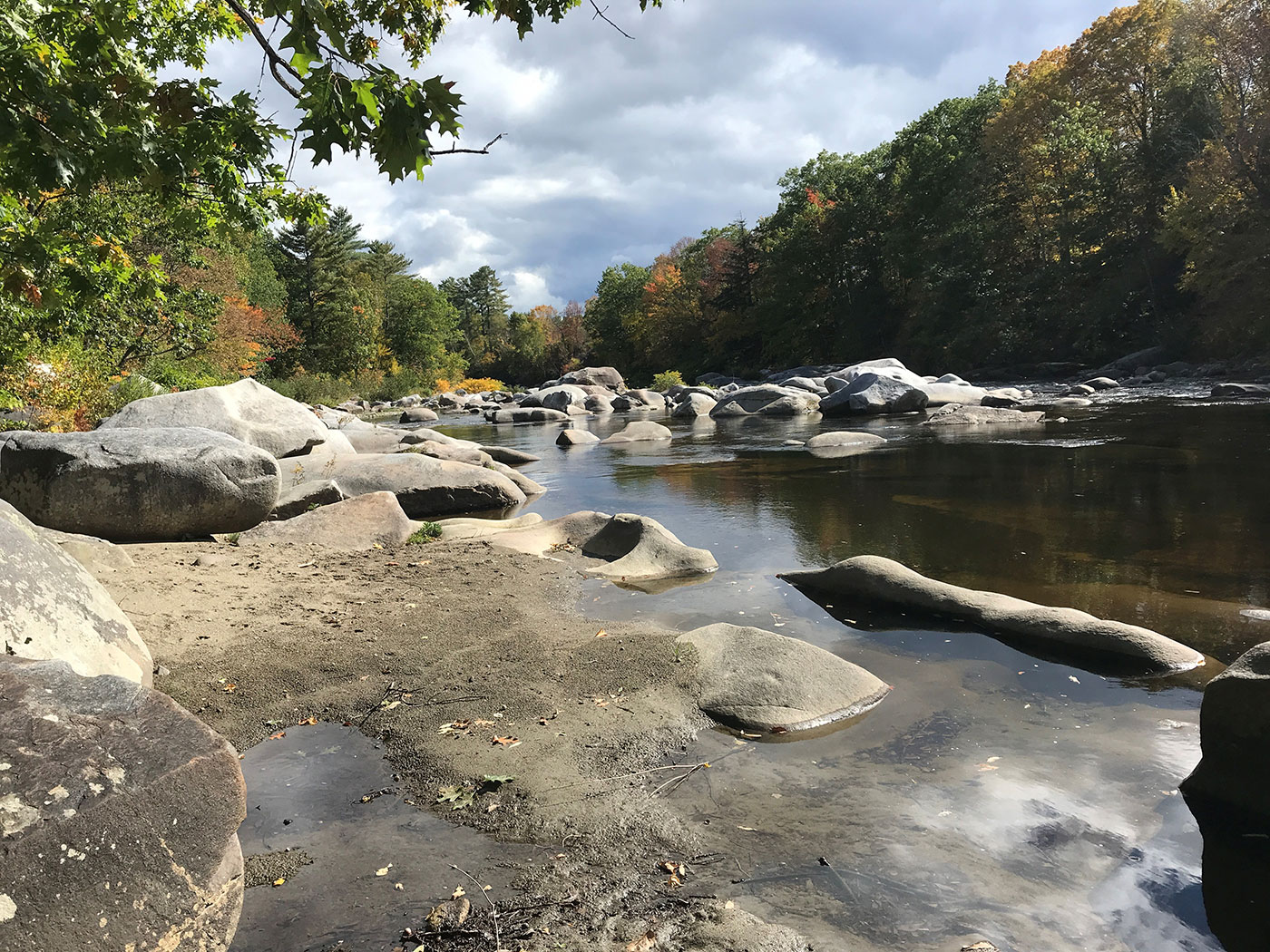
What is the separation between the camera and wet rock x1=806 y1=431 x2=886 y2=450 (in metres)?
16.9

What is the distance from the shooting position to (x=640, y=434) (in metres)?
22.1

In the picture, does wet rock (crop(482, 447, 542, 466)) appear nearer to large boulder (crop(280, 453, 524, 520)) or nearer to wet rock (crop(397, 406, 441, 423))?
large boulder (crop(280, 453, 524, 520))

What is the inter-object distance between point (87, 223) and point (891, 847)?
32.6 ft

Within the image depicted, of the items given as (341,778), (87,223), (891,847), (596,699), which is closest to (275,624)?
(341,778)

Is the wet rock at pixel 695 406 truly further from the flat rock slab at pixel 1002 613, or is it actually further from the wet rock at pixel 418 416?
the flat rock slab at pixel 1002 613

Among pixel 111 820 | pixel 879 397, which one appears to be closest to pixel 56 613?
pixel 111 820

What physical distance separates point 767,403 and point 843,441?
12342 millimetres

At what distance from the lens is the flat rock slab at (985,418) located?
1944cm

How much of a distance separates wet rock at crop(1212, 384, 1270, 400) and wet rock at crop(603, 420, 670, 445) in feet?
47.8

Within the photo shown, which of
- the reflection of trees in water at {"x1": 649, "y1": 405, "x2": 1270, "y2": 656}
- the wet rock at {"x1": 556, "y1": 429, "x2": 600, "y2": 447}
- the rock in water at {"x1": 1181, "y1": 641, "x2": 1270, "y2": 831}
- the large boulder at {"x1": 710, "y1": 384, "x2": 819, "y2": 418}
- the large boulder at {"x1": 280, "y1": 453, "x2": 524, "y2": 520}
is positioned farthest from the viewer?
the large boulder at {"x1": 710, "y1": 384, "x2": 819, "y2": 418}

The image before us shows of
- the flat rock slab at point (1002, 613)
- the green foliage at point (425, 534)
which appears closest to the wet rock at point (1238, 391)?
the flat rock slab at point (1002, 613)

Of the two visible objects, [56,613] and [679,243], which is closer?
[56,613]

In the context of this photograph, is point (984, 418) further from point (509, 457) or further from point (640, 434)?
point (509, 457)

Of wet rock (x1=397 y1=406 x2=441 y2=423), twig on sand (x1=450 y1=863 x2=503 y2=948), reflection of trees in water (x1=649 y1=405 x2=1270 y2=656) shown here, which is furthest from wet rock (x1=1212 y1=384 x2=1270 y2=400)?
wet rock (x1=397 y1=406 x2=441 y2=423)
